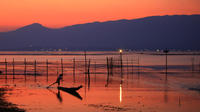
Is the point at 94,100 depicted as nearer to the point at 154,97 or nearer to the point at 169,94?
the point at 154,97

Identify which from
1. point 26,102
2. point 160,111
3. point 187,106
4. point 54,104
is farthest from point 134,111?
point 26,102

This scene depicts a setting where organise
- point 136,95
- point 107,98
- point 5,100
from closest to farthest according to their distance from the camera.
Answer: point 5,100, point 107,98, point 136,95

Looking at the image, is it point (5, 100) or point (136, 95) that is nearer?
point (5, 100)

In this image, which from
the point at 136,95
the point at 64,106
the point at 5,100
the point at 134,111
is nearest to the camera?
the point at 134,111

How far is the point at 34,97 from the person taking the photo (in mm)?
20547

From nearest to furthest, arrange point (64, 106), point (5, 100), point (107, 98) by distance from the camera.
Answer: point (64, 106) < point (5, 100) < point (107, 98)

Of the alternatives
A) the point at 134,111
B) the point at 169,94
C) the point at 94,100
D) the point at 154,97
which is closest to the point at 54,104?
the point at 94,100

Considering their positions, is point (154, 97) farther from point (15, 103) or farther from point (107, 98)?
point (15, 103)

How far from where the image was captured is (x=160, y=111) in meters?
16.1

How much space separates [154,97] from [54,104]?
6189 millimetres

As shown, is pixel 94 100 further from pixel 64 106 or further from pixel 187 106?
pixel 187 106

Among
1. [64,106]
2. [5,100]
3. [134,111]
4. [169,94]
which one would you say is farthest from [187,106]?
[5,100]

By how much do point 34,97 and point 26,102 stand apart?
2.02 meters

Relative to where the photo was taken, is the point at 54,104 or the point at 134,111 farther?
the point at 54,104
